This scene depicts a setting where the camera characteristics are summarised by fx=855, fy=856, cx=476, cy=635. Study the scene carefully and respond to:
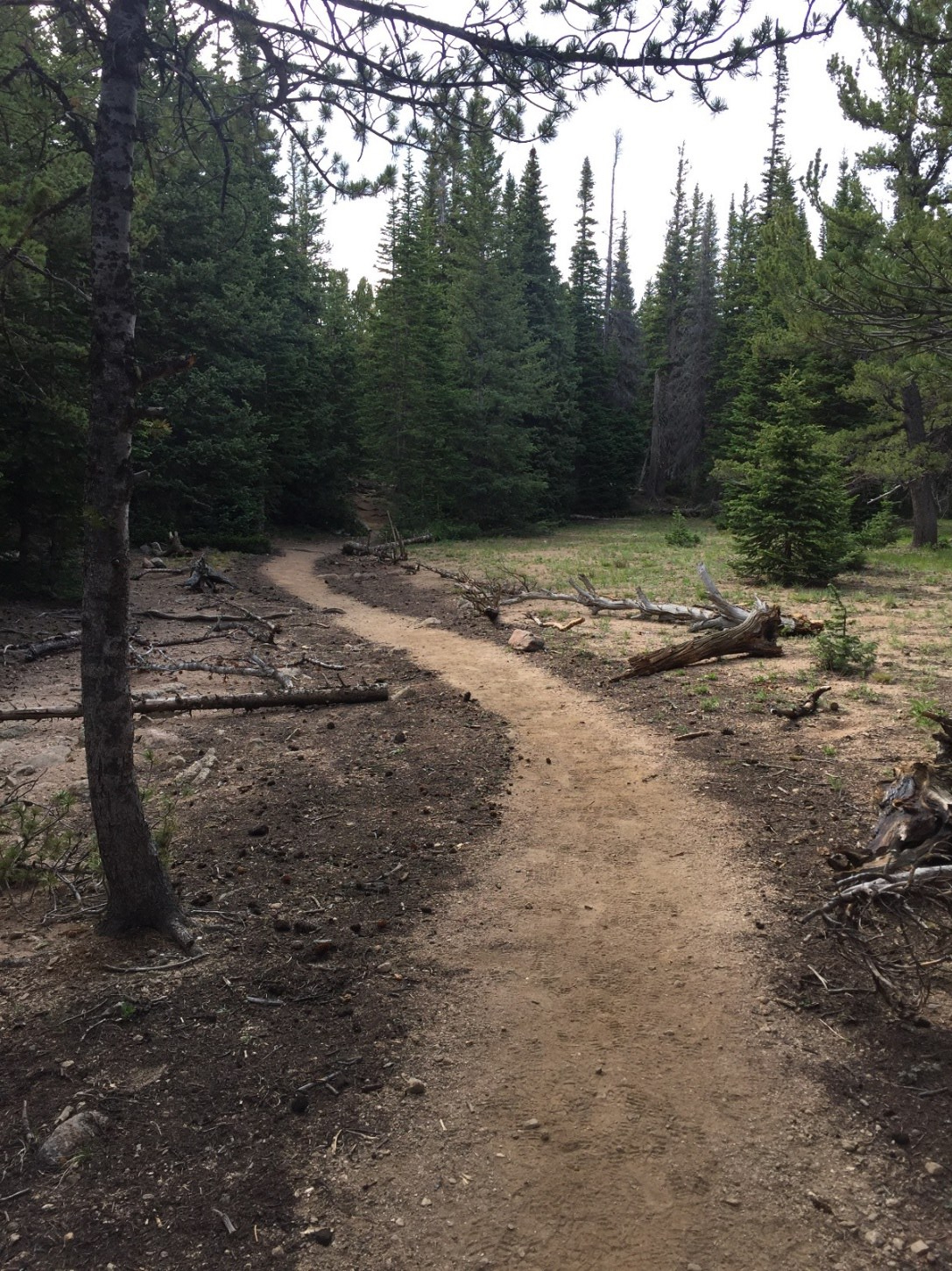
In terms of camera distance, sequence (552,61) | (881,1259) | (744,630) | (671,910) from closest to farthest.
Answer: (881,1259) → (552,61) → (671,910) → (744,630)

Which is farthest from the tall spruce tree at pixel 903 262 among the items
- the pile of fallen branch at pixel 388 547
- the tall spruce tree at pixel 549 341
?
the tall spruce tree at pixel 549 341

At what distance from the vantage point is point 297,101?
4.85 metres

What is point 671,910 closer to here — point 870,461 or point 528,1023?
point 528,1023

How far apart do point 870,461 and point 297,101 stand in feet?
67.7

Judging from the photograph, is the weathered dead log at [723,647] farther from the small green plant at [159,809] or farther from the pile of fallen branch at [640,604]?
the small green plant at [159,809]

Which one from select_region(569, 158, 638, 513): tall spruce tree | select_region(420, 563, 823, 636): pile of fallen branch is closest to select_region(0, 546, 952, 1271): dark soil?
select_region(420, 563, 823, 636): pile of fallen branch

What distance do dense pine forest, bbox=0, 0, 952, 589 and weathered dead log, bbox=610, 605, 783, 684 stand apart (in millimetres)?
3479

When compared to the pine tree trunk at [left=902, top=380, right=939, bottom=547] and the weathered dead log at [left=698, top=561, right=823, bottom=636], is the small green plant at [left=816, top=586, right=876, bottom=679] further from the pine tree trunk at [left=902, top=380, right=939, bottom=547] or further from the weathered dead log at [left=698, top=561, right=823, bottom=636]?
the pine tree trunk at [left=902, top=380, right=939, bottom=547]

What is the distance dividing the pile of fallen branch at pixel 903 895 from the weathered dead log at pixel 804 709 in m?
3.30

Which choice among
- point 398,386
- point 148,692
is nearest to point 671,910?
point 148,692

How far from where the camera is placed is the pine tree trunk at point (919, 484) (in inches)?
890

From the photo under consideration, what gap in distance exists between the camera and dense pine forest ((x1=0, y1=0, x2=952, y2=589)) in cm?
629

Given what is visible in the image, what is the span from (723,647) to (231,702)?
602cm

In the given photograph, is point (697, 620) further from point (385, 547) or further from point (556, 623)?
point (385, 547)
